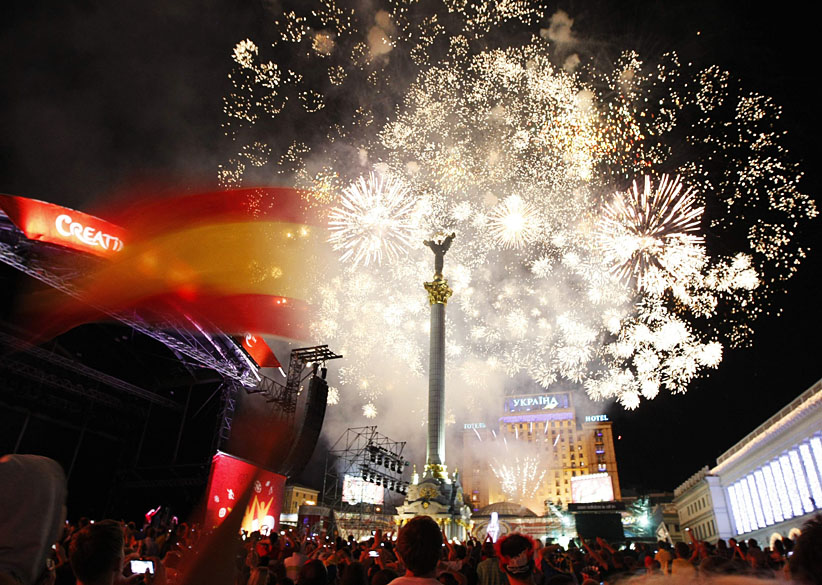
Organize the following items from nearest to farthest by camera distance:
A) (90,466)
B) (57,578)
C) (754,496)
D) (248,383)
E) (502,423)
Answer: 1. (57,578)
2. (90,466)
3. (248,383)
4. (754,496)
5. (502,423)

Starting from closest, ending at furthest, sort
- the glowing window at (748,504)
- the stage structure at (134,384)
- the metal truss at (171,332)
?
the metal truss at (171,332) < the stage structure at (134,384) < the glowing window at (748,504)

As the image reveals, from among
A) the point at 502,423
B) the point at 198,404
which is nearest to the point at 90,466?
the point at 198,404

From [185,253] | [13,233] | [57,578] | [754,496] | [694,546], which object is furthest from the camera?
[754,496]

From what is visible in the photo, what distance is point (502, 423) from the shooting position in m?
110

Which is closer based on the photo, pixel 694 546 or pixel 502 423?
pixel 694 546

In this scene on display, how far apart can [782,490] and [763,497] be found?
5941mm

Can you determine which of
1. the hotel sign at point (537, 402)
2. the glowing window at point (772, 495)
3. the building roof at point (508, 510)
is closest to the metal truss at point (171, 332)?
the glowing window at point (772, 495)

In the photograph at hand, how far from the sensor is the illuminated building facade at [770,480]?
1335 inches

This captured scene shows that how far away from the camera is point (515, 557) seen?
4.48 m

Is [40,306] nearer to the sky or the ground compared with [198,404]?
nearer to the sky

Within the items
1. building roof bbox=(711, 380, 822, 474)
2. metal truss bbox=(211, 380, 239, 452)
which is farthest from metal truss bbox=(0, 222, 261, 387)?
building roof bbox=(711, 380, 822, 474)

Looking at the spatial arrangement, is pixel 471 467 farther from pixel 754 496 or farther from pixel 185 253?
pixel 185 253

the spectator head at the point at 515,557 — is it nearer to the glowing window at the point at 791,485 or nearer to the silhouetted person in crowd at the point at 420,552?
the silhouetted person in crowd at the point at 420,552

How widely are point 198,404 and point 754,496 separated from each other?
49.7 metres
